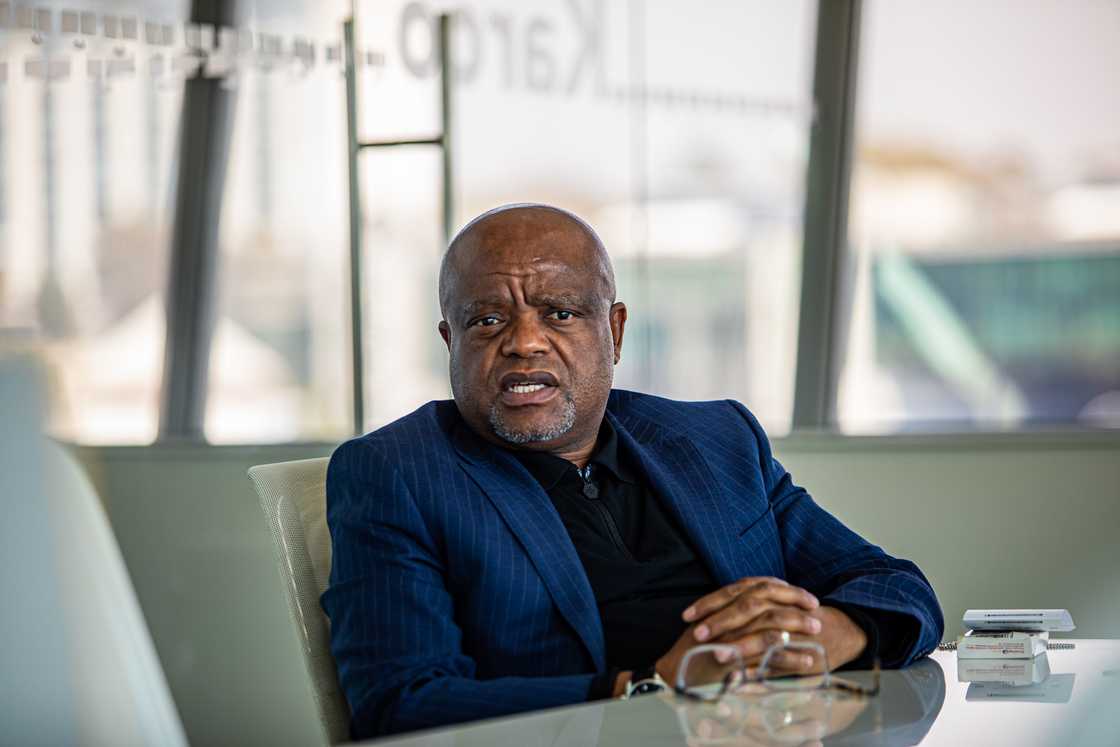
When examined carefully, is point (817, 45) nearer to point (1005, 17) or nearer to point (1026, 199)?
point (1005, 17)

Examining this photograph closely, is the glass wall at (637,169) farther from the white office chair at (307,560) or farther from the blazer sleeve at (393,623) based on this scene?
the blazer sleeve at (393,623)

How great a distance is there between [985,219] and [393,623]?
3.20 metres

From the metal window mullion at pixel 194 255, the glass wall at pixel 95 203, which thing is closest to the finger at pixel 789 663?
the glass wall at pixel 95 203

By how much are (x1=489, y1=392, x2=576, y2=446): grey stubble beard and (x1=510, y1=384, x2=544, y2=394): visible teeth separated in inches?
1.6

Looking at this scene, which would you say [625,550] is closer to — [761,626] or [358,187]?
[761,626]

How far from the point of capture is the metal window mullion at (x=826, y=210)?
4.39 metres

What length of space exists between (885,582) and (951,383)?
263 cm

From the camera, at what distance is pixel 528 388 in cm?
212

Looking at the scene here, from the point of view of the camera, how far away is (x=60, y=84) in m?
4.38

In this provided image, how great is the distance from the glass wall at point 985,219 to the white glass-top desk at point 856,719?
272cm

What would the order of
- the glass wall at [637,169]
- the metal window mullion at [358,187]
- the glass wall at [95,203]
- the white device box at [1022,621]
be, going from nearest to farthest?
the white device box at [1022,621] < the metal window mullion at [358,187] < the glass wall at [95,203] < the glass wall at [637,169]

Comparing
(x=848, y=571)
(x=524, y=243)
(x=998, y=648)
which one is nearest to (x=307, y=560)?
(x=524, y=243)

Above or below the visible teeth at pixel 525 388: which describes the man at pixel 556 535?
below

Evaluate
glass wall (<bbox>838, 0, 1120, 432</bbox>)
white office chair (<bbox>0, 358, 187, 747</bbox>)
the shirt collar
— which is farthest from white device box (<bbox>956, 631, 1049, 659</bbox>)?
glass wall (<bbox>838, 0, 1120, 432</bbox>)
